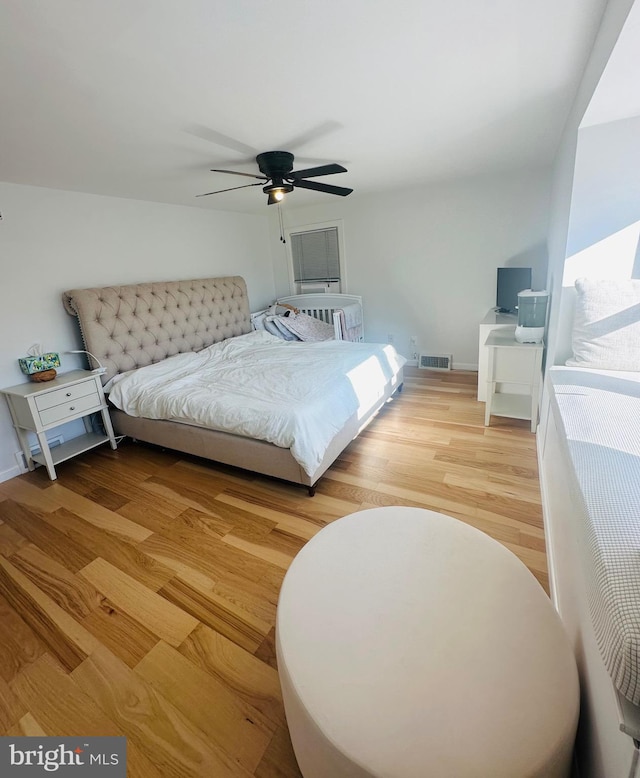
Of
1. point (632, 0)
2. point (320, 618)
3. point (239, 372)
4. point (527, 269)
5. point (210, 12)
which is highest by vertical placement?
point (210, 12)

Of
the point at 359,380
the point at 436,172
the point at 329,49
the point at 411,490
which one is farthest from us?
the point at 436,172

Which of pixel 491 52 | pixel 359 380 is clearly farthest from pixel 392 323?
pixel 491 52

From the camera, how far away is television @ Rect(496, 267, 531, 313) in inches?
128

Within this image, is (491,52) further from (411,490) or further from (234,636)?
(234,636)

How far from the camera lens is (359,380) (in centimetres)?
260

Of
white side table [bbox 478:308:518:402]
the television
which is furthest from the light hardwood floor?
the television

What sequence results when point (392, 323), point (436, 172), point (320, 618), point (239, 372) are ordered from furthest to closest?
1. point (392, 323)
2. point (436, 172)
3. point (239, 372)
4. point (320, 618)

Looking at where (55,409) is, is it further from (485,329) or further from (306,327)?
(485,329)

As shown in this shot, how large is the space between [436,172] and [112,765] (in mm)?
4045

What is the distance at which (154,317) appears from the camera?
10.6 feet

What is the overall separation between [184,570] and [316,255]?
3.98 meters

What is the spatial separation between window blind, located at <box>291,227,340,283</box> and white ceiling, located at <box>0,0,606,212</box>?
198cm

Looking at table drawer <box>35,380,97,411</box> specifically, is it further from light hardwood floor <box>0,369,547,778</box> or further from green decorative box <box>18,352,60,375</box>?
light hardwood floor <box>0,369,547,778</box>

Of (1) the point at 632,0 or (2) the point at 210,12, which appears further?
(2) the point at 210,12
